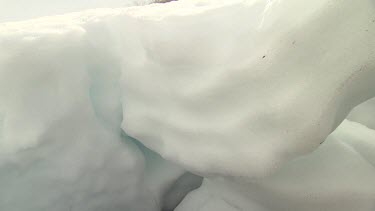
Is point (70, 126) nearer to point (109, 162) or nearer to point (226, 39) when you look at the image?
point (109, 162)

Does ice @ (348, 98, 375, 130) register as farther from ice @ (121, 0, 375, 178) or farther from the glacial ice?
ice @ (121, 0, 375, 178)


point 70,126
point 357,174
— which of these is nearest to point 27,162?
point 70,126

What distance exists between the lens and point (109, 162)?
622mm

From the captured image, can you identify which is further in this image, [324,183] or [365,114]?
[365,114]

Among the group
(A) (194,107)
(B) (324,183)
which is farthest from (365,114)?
(A) (194,107)

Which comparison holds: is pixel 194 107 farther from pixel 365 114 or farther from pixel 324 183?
pixel 365 114

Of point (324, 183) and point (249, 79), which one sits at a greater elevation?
point (249, 79)

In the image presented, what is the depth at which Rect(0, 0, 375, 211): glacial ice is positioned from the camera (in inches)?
17.5

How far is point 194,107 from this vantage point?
521 millimetres

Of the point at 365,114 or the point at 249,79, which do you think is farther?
the point at 365,114

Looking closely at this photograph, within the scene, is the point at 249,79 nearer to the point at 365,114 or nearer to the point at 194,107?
the point at 194,107

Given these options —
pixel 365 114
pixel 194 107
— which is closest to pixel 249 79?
pixel 194 107

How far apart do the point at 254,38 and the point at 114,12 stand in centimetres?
28

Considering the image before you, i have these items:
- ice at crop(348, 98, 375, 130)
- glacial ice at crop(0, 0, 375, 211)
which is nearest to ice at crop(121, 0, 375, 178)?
glacial ice at crop(0, 0, 375, 211)
